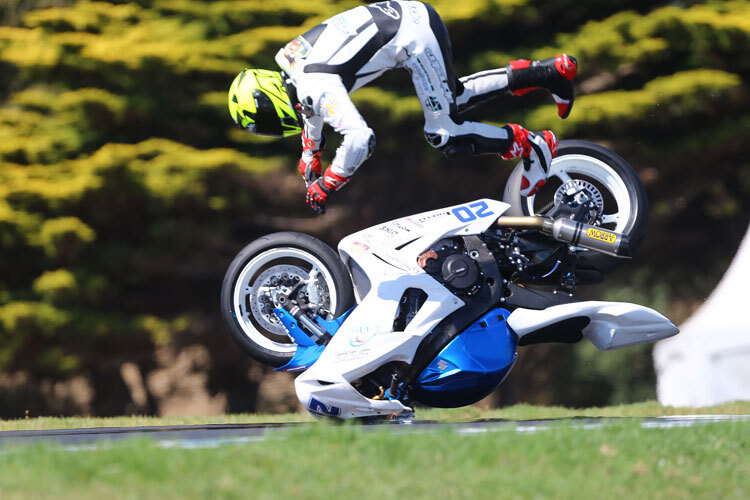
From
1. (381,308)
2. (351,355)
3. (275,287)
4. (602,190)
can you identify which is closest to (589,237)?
(602,190)

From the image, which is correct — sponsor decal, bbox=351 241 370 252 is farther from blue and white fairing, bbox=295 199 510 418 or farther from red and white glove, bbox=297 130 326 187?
red and white glove, bbox=297 130 326 187

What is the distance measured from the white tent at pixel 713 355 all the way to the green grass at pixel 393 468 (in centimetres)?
466

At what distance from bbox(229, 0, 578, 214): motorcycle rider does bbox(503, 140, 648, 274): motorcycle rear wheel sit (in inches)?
6.1

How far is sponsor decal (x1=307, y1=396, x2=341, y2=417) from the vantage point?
17.7ft

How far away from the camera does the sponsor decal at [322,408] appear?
5400 millimetres

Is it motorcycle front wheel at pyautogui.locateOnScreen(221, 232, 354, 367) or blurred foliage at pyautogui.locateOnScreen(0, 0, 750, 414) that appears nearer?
motorcycle front wheel at pyautogui.locateOnScreen(221, 232, 354, 367)

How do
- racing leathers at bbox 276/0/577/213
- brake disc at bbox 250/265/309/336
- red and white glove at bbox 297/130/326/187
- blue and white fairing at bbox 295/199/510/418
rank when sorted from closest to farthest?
blue and white fairing at bbox 295/199/510/418 < racing leathers at bbox 276/0/577/213 < brake disc at bbox 250/265/309/336 < red and white glove at bbox 297/130/326/187

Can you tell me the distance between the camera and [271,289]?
580cm

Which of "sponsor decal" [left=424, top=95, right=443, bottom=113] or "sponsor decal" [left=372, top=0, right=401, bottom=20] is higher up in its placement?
"sponsor decal" [left=372, top=0, right=401, bottom=20]

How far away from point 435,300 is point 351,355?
63 cm

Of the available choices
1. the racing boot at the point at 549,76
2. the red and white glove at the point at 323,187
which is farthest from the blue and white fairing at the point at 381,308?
the racing boot at the point at 549,76

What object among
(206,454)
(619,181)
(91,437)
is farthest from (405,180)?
(206,454)

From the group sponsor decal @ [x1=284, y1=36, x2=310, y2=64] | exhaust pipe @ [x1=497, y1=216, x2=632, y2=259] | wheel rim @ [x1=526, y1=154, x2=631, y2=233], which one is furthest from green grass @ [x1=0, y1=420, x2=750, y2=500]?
sponsor decal @ [x1=284, y1=36, x2=310, y2=64]

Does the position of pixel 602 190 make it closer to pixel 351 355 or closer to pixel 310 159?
pixel 310 159
